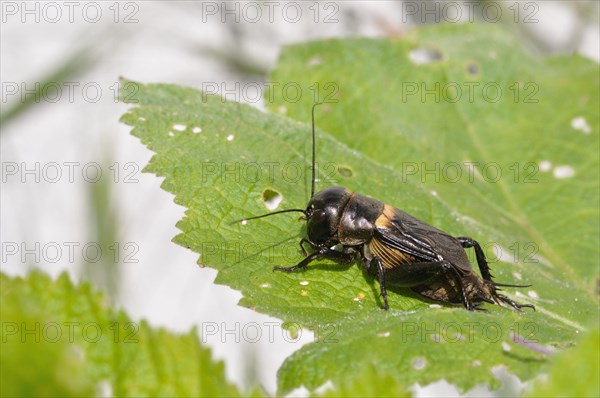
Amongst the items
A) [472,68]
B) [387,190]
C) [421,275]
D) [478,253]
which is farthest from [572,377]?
[472,68]

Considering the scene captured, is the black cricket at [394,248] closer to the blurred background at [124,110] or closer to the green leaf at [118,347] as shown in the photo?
the green leaf at [118,347]

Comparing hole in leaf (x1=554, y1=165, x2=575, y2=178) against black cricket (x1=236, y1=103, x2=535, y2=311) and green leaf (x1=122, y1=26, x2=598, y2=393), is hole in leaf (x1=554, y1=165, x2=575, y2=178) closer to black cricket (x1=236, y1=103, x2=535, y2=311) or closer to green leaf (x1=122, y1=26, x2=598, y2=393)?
green leaf (x1=122, y1=26, x2=598, y2=393)

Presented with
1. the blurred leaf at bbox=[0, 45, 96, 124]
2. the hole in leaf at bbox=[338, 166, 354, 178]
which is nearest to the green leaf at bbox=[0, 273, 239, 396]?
the hole in leaf at bbox=[338, 166, 354, 178]

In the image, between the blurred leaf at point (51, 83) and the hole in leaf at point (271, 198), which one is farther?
the blurred leaf at point (51, 83)

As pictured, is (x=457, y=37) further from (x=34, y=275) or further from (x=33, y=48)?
(x=33, y=48)

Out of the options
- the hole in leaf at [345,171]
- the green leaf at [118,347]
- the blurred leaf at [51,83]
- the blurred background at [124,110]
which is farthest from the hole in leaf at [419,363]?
the blurred leaf at [51,83]

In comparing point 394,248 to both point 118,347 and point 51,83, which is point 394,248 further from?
point 51,83

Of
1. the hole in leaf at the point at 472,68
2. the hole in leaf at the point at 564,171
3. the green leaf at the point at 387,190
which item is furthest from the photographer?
the hole in leaf at the point at 472,68
